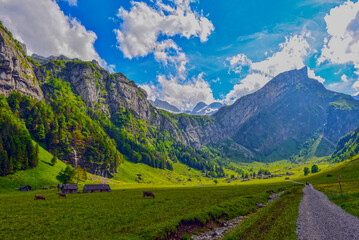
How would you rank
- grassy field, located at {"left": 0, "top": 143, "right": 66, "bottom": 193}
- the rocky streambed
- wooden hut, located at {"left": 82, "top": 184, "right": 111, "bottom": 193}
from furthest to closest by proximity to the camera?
→ wooden hut, located at {"left": 82, "top": 184, "right": 111, "bottom": 193}, grassy field, located at {"left": 0, "top": 143, "right": 66, "bottom": 193}, the rocky streambed

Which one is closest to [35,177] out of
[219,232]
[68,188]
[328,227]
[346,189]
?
[68,188]

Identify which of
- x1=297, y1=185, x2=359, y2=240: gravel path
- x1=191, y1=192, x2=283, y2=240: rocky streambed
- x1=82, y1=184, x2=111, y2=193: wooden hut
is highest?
x1=297, y1=185, x2=359, y2=240: gravel path

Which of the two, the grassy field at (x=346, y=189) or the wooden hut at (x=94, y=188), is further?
the wooden hut at (x=94, y=188)

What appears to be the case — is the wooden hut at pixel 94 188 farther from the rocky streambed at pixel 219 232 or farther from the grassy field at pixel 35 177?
the rocky streambed at pixel 219 232

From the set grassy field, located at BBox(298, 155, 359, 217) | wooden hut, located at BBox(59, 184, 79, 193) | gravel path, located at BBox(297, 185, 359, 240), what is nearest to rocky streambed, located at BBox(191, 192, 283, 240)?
gravel path, located at BBox(297, 185, 359, 240)

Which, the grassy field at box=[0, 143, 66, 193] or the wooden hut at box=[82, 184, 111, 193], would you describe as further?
the wooden hut at box=[82, 184, 111, 193]

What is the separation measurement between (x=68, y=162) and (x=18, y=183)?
8913 centimetres

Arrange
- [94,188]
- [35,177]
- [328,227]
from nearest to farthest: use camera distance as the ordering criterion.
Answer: [328,227], [94,188], [35,177]

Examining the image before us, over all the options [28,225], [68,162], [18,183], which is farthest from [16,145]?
[28,225]

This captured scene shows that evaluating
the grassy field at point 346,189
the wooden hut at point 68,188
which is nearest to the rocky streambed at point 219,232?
the grassy field at point 346,189

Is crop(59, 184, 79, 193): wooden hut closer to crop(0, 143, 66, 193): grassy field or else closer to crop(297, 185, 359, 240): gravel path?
crop(0, 143, 66, 193): grassy field

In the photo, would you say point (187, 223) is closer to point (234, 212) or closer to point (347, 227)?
point (234, 212)

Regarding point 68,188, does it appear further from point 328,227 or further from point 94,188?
point 328,227

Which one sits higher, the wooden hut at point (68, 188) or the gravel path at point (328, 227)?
the gravel path at point (328, 227)
